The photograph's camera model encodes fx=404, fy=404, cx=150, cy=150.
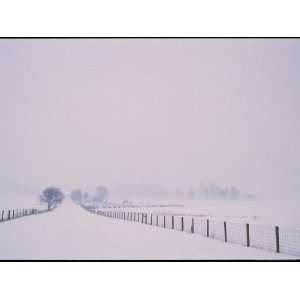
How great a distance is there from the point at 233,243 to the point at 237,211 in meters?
0.51

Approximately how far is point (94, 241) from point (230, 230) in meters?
2.20

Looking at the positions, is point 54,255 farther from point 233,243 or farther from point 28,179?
point 233,243

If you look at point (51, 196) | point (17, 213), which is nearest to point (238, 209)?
point (51, 196)

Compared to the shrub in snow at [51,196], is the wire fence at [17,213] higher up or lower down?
lower down

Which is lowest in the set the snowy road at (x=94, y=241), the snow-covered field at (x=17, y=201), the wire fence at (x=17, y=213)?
the snowy road at (x=94, y=241)

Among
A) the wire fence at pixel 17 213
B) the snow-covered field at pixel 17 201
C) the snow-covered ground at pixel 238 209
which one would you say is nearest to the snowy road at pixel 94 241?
the wire fence at pixel 17 213

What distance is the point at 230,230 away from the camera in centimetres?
657

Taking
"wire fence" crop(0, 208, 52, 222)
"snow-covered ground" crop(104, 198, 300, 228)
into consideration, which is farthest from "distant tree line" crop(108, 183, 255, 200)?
"wire fence" crop(0, 208, 52, 222)

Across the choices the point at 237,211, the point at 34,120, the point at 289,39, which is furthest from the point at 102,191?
the point at 289,39

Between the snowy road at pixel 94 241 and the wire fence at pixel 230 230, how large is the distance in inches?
4.3

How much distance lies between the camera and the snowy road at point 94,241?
6.33 m

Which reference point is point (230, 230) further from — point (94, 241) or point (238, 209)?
point (94, 241)

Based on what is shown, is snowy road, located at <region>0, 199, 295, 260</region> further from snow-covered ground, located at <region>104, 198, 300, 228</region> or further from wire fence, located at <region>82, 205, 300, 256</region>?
snow-covered ground, located at <region>104, 198, 300, 228</region>

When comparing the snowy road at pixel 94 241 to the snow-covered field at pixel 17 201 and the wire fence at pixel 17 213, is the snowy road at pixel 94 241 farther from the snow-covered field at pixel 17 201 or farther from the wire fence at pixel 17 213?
the snow-covered field at pixel 17 201
